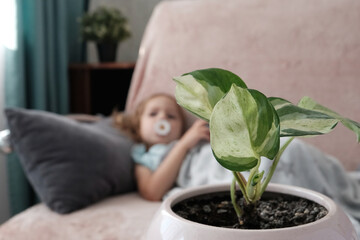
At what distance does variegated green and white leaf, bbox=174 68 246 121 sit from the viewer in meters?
0.44

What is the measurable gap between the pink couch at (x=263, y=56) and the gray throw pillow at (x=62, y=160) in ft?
0.12

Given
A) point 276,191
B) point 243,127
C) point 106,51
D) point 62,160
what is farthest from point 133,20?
point 243,127

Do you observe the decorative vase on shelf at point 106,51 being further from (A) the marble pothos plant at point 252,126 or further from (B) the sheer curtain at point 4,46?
(A) the marble pothos plant at point 252,126

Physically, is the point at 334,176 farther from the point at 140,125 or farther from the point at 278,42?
the point at 140,125

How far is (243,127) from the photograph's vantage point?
1.26ft

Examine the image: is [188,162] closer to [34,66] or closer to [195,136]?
[195,136]

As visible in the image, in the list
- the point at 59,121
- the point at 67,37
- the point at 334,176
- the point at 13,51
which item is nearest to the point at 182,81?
the point at 334,176

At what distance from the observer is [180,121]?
1489 mm

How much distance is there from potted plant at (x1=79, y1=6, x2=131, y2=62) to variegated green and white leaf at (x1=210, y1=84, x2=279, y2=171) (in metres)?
2.04

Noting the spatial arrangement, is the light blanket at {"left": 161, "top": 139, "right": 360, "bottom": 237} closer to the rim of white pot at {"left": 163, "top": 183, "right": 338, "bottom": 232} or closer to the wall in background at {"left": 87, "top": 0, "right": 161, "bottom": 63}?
the rim of white pot at {"left": 163, "top": 183, "right": 338, "bottom": 232}

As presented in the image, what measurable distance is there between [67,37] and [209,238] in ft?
7.32

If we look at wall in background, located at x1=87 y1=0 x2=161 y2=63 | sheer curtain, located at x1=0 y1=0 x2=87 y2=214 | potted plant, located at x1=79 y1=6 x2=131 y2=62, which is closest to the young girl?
sheer curtain, located at x1=0 y1=0 x2=87 y2=214

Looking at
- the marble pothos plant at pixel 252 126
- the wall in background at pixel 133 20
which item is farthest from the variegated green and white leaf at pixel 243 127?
the wall in background at pixel 133 20

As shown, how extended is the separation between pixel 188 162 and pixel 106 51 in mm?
1278
